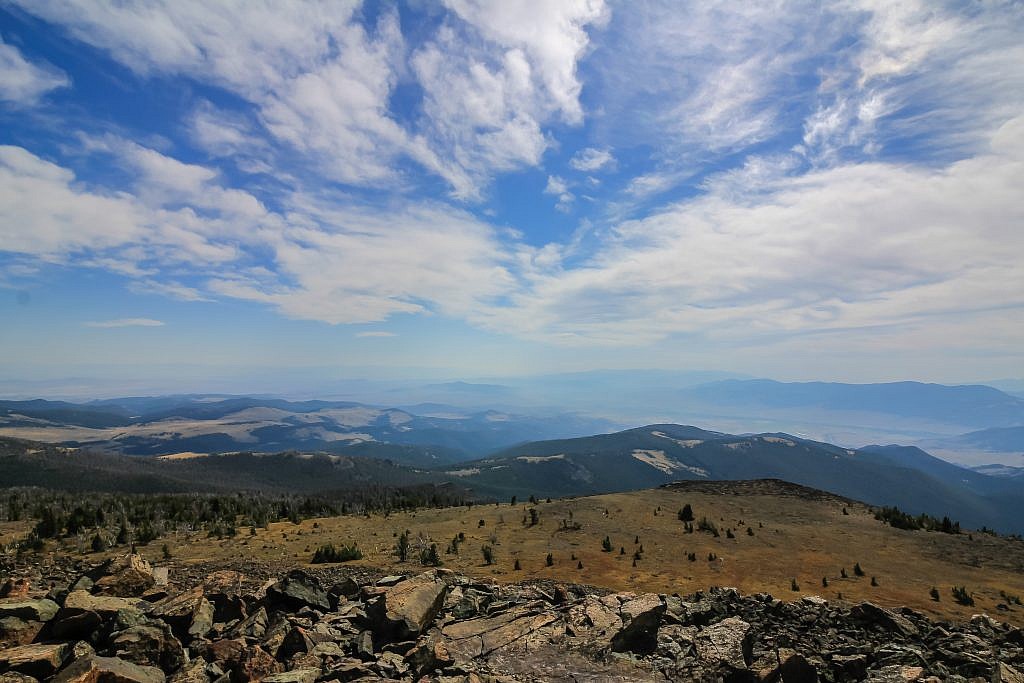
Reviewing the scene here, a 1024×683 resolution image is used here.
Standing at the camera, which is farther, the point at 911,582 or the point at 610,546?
the point at 610,546

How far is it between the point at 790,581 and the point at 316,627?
19578 millimetres

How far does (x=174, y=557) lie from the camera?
804 inches

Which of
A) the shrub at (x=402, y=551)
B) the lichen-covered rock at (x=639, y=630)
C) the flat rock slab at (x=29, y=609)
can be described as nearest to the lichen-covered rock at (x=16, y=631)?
the flat rock slab at (x=29, y=609)

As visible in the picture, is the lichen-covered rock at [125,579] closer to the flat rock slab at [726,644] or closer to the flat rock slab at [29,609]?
the flat rock slab at [29,609]

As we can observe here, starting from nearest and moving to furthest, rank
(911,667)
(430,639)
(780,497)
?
(911,667) < (430,639) < (780,497)

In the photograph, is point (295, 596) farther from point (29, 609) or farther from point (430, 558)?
point (430, 558)

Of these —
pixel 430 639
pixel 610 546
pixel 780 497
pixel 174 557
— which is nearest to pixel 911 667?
pixel 430 639

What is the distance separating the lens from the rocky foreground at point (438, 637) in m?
9.16

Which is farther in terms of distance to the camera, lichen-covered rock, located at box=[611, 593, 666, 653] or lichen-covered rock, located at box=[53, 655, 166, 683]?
lichen-covered rock, located at box=[611, 593, 666, 653]

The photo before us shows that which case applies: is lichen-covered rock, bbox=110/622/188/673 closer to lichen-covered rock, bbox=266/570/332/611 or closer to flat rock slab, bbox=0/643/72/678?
flat rock slab, bbox=0/643/72/678

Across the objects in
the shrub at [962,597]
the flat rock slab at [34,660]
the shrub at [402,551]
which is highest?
the flat rock slab at [34,660]

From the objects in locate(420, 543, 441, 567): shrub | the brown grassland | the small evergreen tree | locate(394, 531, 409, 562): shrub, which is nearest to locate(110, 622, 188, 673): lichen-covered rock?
the brown grassland

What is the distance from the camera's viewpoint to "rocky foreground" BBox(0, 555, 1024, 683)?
916cm

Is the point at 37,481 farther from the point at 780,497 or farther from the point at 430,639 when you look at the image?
the point at 780,497
